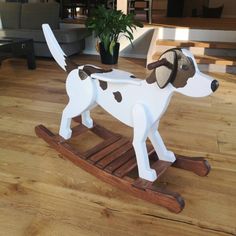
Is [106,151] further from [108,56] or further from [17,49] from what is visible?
[108,56]

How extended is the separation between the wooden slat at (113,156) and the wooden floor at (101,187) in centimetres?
8

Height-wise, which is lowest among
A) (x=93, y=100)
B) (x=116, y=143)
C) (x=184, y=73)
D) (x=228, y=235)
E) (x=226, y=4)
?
(x=228, y=235)

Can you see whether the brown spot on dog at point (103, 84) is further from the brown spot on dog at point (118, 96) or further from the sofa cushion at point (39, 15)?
the sofa cushion at point (39, 15)

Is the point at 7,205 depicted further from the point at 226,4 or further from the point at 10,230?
the point at 226,4

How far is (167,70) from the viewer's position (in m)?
0.97

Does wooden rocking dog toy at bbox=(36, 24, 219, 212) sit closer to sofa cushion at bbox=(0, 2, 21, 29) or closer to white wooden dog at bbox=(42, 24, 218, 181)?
white wooden dog at bbox=(42, 24, 218, 181)

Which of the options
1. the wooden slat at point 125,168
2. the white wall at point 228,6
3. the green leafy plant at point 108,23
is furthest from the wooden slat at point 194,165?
the white wall at point 228,6

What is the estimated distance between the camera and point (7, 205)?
3.56 ft

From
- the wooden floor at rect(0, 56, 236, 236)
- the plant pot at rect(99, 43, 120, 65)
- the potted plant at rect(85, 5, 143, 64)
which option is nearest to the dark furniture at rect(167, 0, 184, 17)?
the potted plant at rect(85, 5, 143, 64)

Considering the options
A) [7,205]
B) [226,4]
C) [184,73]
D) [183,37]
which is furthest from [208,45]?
[226,4]

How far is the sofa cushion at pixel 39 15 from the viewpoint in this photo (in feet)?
12.8

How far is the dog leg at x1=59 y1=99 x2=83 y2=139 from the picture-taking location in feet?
4.29

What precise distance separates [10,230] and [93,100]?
0.61 m

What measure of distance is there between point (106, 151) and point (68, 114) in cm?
27
